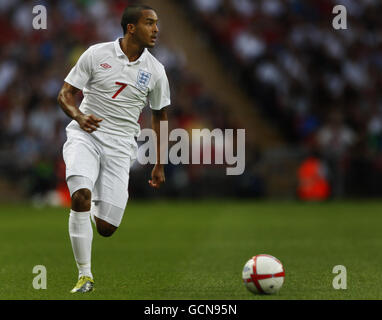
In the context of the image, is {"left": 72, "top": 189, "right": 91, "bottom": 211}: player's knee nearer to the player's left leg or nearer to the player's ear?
the player's left leg

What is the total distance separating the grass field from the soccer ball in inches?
3.7

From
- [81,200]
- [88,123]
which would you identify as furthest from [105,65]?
[81,200]

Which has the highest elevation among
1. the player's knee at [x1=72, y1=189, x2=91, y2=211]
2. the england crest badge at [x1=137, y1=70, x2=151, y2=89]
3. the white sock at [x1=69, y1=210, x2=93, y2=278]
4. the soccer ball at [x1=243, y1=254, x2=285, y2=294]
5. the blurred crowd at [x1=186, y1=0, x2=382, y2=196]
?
the blurred crowd at [x1=186, y1=0, x2=382, y2=196]

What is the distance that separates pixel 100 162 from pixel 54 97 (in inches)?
657

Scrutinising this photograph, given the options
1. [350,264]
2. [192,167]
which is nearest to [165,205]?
[192,167]

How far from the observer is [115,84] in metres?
9.04

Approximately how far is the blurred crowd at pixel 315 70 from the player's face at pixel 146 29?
621 inches

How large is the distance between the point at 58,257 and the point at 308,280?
407cm

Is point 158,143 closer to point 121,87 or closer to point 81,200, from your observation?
point 121,87

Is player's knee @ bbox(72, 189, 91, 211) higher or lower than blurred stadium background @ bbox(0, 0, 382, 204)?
lower

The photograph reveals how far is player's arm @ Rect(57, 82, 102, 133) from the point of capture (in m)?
8.39

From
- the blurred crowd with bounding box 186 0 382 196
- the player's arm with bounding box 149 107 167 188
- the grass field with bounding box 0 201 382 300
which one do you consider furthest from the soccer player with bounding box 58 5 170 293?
the blurred crowd with bounding box 186 0 382 196

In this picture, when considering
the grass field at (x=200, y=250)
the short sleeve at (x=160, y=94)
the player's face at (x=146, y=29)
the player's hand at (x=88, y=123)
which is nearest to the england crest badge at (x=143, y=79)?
the short sleeve at (x=160, y=94)
